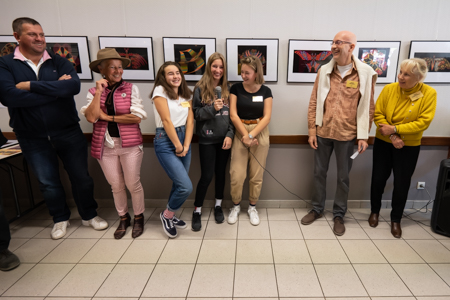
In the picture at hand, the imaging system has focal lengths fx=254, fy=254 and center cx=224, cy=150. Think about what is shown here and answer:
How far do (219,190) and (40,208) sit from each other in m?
2.11

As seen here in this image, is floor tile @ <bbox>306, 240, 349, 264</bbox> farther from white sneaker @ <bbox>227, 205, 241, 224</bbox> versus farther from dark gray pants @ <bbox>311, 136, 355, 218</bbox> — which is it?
white sneaker @ <bbox>227, 205, 241, 224</bbox>

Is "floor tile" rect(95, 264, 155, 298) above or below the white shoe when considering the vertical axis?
below

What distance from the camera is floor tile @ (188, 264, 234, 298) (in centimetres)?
172

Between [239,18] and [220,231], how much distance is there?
6.85ft

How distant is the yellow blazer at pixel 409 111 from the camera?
216 centimetres

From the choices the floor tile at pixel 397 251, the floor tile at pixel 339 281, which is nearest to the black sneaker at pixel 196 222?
the floor tile at pixel 339 281

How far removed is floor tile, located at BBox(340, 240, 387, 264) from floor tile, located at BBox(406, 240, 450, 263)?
35cm

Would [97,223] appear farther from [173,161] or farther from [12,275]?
[173,161]

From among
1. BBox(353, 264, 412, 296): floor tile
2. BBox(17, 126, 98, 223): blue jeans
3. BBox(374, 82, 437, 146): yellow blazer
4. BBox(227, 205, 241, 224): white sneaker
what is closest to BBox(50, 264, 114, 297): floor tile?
BBox(17, 126, 98, 223): blue jeans

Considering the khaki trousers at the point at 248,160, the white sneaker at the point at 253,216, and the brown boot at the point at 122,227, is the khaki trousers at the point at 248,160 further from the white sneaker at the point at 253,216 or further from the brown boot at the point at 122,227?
the brown boot at the point at 122,227

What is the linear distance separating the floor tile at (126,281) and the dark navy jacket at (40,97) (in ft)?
4.25

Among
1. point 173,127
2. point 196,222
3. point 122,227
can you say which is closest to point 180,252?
point 196,222

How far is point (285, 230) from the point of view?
247 cm

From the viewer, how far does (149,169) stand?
9.42ft
